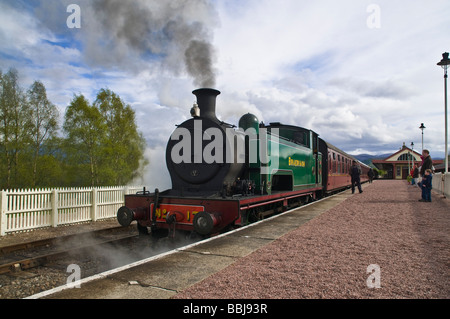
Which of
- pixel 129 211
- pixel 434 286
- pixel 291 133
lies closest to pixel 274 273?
pixel 434 286

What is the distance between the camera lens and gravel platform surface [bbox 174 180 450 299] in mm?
2867

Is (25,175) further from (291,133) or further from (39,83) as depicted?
(291,133)

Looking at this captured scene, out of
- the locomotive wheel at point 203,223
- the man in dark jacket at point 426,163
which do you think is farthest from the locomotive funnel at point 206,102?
the man in dark jacket at point 426,163

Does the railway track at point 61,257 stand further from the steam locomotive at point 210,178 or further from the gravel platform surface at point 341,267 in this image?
the gravel platform surface at point 341,267

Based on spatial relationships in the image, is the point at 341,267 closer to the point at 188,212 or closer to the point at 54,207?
the point at 188,212

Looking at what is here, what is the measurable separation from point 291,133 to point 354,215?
379cm

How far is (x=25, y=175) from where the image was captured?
21297 mm

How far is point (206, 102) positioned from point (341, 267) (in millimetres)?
4292

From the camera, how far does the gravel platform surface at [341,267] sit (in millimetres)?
2867

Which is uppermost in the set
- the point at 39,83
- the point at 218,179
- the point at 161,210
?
the point at 39,83

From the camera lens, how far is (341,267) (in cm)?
358

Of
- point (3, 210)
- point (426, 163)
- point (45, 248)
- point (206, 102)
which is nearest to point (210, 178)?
point (206, 102)

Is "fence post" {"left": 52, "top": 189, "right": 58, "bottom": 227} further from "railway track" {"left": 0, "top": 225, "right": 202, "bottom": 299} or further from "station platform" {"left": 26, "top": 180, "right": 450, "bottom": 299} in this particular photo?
"station platform" {"left": 26, "top": 180, "right": 450, "bottom": 299}

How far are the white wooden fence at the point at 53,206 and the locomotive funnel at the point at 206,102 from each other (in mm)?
5000
